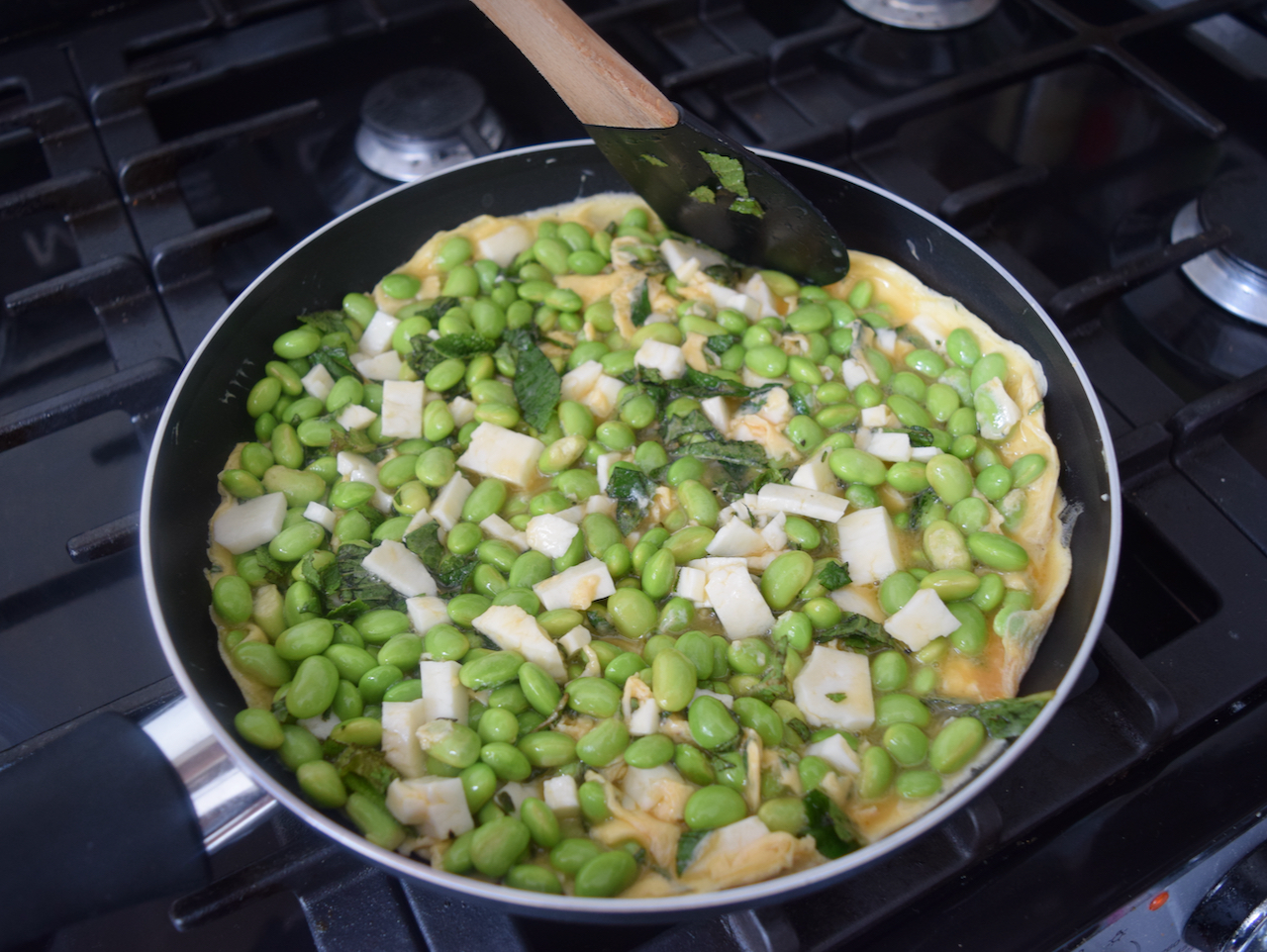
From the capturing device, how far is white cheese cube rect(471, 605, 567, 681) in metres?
1.25

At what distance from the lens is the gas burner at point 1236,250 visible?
162cm

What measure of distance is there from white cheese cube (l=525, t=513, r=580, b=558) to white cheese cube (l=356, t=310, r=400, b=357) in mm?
481

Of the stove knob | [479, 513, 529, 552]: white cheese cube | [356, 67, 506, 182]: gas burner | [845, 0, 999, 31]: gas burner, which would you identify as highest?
[845, 0, 999, 31]: gas burner

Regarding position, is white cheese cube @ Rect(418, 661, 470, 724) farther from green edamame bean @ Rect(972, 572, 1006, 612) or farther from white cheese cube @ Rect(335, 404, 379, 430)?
green edamame bean @ Rect(972, 572, 1006, 612)

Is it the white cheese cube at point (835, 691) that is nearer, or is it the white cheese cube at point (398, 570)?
the white cheese cube at point (835, 691)

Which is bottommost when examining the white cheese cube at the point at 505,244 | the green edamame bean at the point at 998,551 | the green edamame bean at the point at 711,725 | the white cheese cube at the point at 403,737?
the white cheese cube at the point at 403,737

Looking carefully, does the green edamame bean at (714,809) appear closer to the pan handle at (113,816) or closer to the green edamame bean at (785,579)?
the green edamame bean at (785,579)

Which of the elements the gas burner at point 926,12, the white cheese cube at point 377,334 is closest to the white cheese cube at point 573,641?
the white cheese cube at point 377,334

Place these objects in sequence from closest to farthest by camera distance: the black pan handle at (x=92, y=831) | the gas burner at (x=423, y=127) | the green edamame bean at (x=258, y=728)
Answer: the black pan handle at (x=92, y=831)
the green edamame bean at (x=258, y=728)
the gas burner at (x=423, y=127)

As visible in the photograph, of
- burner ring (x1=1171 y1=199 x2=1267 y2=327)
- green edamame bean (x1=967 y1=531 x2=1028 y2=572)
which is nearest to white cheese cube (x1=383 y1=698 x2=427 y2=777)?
green edamame bean (x1=967 y1=531 x2=1028 y2=572)

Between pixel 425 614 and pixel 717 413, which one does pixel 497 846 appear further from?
pixel 717 413

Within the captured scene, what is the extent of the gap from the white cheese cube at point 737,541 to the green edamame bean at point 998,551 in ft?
0.89

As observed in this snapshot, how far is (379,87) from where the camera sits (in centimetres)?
192

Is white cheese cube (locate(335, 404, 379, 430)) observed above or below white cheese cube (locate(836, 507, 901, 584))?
above
